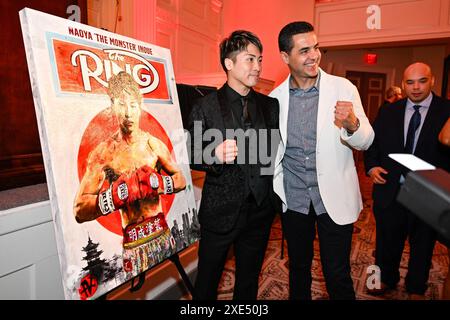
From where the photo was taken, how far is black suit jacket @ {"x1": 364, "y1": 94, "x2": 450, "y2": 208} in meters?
1.99

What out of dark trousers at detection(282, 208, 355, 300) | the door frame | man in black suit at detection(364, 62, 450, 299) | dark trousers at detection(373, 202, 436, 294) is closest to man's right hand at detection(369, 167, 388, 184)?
man in black suit at detection(364, 62, 450, 299)

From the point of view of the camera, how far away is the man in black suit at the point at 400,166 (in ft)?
6.59

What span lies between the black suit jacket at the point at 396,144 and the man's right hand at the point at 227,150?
1356mm

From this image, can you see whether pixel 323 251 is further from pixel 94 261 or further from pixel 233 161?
pixel 94 261

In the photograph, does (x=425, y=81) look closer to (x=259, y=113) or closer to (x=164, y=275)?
(x=259, y=113)

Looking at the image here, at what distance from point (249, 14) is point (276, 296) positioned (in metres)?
4.43

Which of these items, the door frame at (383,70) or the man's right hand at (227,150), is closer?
the man's right hand at (227,150)

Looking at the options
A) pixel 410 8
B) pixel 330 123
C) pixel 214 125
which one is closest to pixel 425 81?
pixel 330 123

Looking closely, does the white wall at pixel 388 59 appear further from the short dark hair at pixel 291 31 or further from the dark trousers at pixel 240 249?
the dark trousers at pixel 240 249

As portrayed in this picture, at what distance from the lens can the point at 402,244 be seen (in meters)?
2.24

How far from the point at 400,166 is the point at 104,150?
1.86 m

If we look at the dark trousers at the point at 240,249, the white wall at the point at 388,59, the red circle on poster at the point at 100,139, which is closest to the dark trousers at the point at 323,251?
the dark trousers at the point at 240,249

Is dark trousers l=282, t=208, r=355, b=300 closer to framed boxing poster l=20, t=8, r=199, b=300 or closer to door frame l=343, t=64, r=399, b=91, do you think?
framed boxing poster l=20, t=8, r=199, b=300
